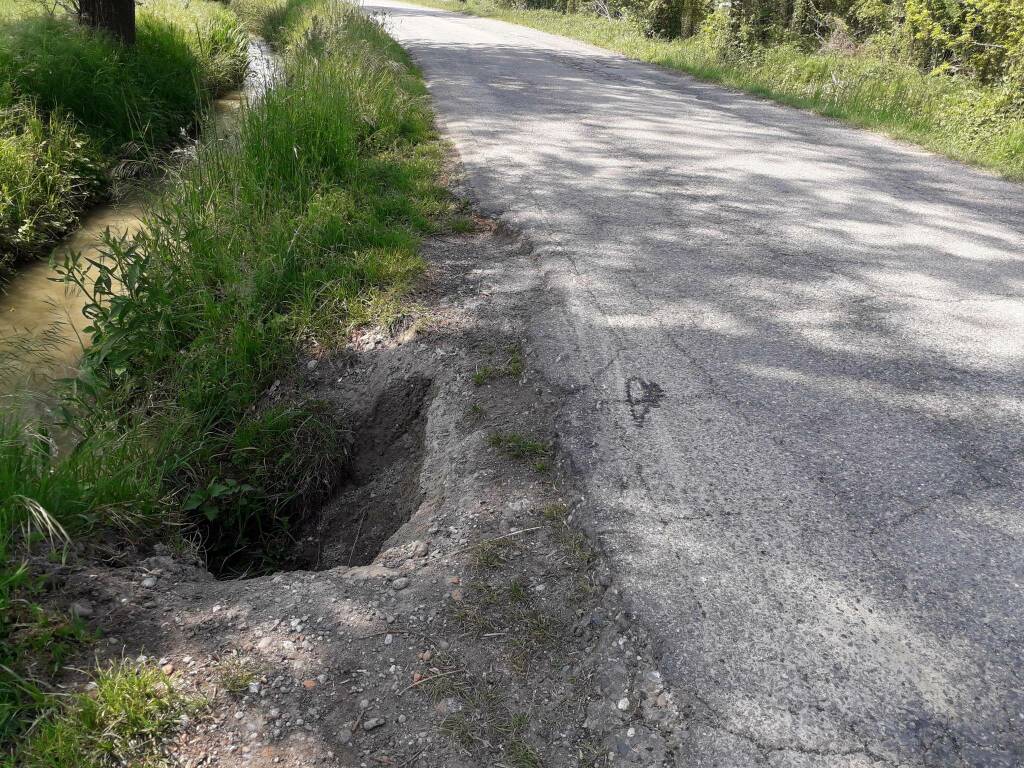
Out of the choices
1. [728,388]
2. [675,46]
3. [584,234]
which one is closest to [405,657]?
[728,388]

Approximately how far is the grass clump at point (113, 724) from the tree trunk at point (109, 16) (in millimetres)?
9411

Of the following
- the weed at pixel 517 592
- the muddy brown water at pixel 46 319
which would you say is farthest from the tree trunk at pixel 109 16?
the weed at pixel 517 592

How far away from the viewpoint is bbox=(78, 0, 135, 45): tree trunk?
892 centimetres

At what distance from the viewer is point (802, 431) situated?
3150mm

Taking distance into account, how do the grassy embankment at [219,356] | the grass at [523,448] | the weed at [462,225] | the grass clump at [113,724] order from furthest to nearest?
1. the weed at [462,225]
2. the grass at [523,448]
3. the grassy embankment at [219,356]
4. the grass clump at [113,724]

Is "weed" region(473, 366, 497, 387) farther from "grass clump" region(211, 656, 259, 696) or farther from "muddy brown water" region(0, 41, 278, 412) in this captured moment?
"muddy brown water" region(0, 41, 278, 412)

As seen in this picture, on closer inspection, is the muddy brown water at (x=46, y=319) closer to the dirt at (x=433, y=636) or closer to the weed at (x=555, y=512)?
the dirt at (x=433, y=636)

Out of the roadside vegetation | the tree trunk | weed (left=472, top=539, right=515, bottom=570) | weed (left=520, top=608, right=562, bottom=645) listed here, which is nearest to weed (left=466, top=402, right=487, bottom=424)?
weed (left=472, top=539, right=515, bottom=570)

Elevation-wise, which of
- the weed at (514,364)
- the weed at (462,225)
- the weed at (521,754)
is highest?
the weed at (462,225)

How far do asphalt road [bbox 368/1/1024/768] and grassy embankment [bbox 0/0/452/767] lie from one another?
48.4 inches

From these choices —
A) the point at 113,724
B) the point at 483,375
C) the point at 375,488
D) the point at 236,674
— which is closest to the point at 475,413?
the point at 483,375

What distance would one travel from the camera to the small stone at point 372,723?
199cm

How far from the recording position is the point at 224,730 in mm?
1971

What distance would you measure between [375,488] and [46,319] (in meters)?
3.60
